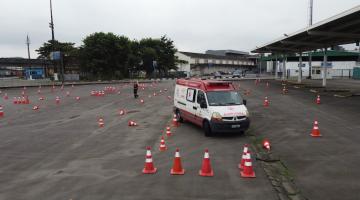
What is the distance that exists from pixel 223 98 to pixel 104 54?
195 feet

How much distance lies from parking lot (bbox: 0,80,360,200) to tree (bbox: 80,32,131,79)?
50.5 metres

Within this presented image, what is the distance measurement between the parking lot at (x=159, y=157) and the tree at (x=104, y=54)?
1989 inches

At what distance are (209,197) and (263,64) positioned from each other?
476 ft

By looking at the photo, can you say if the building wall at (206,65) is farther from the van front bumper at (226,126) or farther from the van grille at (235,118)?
the van front bumper at (226,126)

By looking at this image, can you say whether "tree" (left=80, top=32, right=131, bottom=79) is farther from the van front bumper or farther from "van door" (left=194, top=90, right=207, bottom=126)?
the van front bumper

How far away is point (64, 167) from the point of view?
10.9m

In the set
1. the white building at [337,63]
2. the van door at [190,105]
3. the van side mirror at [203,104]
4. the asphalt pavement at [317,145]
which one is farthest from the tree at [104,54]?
the van side mirror at [203,104]

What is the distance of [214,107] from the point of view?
595 inches

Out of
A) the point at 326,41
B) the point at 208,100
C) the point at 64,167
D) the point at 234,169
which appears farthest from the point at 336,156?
the point at 326,41

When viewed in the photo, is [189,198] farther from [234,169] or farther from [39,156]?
[39,156]

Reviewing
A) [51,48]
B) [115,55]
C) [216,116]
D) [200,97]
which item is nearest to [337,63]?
[115,55]

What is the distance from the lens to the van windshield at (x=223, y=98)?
51.0 ft

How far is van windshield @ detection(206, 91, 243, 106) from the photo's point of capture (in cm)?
1555

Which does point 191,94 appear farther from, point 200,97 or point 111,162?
point 111,162
